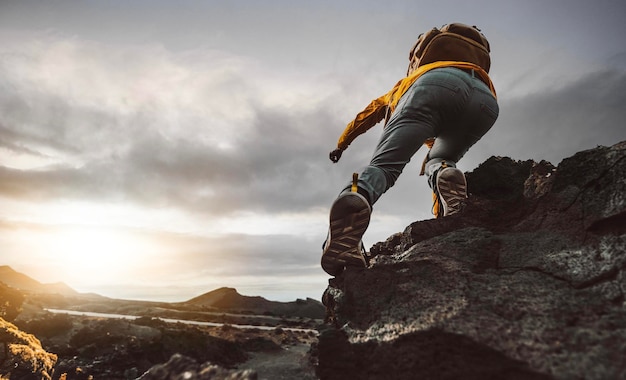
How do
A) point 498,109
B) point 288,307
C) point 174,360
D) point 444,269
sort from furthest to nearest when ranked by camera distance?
point 288,307 < point 498,109 < point 444,269 < point 174,360

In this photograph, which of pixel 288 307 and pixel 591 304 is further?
pixel 288 307

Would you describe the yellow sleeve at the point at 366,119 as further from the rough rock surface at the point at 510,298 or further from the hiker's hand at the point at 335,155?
the rough rock surface at the point at 510,298

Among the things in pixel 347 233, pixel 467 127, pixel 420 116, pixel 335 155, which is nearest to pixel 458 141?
pixel 467 127

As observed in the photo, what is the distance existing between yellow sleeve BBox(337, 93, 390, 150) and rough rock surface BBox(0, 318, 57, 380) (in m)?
4.17

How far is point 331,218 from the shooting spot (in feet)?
8.50

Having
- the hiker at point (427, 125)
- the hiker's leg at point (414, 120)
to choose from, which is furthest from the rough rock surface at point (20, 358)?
the hiker's leg at point (414, 120)

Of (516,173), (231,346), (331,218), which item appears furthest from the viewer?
(231,346)

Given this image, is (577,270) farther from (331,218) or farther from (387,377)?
(331,218)

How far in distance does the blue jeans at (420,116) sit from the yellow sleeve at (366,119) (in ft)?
2.18

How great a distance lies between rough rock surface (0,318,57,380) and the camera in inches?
128

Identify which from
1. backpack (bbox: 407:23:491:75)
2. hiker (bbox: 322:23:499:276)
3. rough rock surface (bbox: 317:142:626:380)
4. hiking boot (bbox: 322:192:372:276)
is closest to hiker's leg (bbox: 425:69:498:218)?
hiker (bbox: 322:23:499:276)

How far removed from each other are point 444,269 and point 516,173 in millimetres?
3679

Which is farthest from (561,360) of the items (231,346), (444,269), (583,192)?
(231,346)

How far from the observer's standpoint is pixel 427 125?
10.0ft
